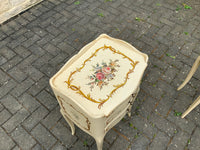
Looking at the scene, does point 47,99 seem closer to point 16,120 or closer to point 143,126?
point 16,120

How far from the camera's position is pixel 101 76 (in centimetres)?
205

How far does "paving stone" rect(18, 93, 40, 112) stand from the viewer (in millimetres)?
2992

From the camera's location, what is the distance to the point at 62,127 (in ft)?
9.14

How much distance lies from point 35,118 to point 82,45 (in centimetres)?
191

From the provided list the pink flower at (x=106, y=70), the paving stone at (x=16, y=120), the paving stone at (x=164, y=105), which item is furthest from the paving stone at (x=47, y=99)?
the paving stone at (x=164, y=105)

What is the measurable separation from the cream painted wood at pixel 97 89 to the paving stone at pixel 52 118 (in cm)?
67

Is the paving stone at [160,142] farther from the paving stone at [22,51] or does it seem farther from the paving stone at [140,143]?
the paving stone at [22,51]

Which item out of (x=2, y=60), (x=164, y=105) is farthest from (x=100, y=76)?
(x=2, y=60)

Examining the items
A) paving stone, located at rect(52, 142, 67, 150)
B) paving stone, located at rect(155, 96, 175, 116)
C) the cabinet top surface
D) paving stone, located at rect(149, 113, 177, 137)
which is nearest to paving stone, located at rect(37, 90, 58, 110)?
paving stone, located at rect(52, 142, 67, 150)

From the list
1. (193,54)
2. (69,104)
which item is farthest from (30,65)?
(193,54)

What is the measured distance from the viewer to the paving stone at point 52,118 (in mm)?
2814

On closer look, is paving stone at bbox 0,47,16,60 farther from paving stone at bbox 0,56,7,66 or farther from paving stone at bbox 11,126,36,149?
paving stone at bbox 11,126,36,149

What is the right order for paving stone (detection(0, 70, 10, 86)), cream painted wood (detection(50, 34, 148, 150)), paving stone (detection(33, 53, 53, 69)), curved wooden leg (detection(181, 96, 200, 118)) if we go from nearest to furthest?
cream painted wood (detection(50, 34, 148, 150)) → curved wooden leg (detection(181, 96, 200, 118)) → paving stone (detection(0, 70, 10, 86)) → paving stone (detection(33, 53, 53, 69))

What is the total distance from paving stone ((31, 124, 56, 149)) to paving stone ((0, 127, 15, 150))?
0.35 m
